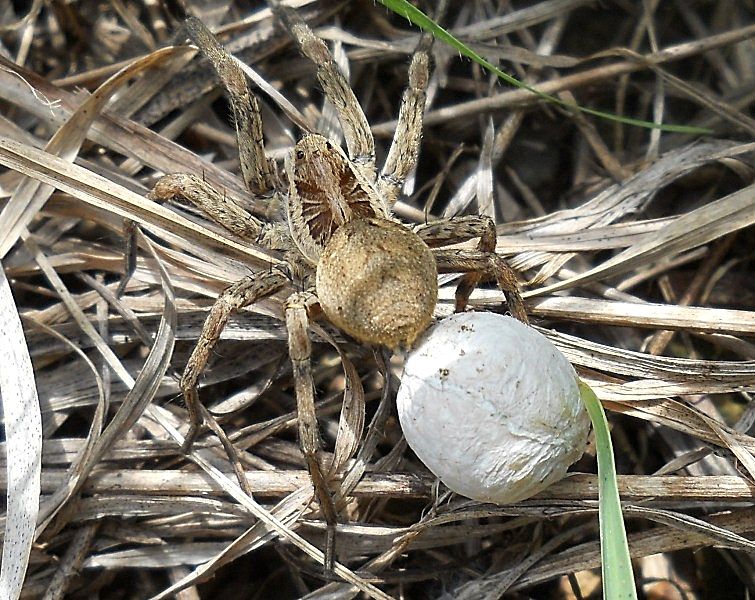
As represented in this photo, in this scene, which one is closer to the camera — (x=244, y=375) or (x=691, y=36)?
(x=244, y=375)

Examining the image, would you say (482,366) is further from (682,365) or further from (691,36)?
(691,36)

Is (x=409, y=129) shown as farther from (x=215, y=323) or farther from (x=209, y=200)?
(x=215, y=323)

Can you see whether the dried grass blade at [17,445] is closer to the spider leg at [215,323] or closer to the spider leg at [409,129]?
the spider leg at [215,323]

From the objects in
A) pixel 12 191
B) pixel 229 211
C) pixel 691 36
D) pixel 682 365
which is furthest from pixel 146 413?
pixel 691 36


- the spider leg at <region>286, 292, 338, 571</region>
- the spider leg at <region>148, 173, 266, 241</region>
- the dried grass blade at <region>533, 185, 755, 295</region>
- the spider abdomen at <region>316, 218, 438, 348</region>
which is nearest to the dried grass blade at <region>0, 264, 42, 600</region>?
the spider leg at <region>148, 173, 266, 241</region>

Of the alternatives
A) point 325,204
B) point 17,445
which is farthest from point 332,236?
point 17,445

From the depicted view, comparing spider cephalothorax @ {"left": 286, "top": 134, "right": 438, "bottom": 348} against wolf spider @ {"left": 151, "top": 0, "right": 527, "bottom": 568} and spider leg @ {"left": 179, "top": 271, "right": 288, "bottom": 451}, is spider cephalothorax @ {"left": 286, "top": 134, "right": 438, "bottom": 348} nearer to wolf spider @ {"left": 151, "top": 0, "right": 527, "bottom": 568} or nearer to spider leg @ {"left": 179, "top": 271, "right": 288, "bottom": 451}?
wolf spider @ {"left": 151, "top": 0, "right": 527, "bottom": 568}
